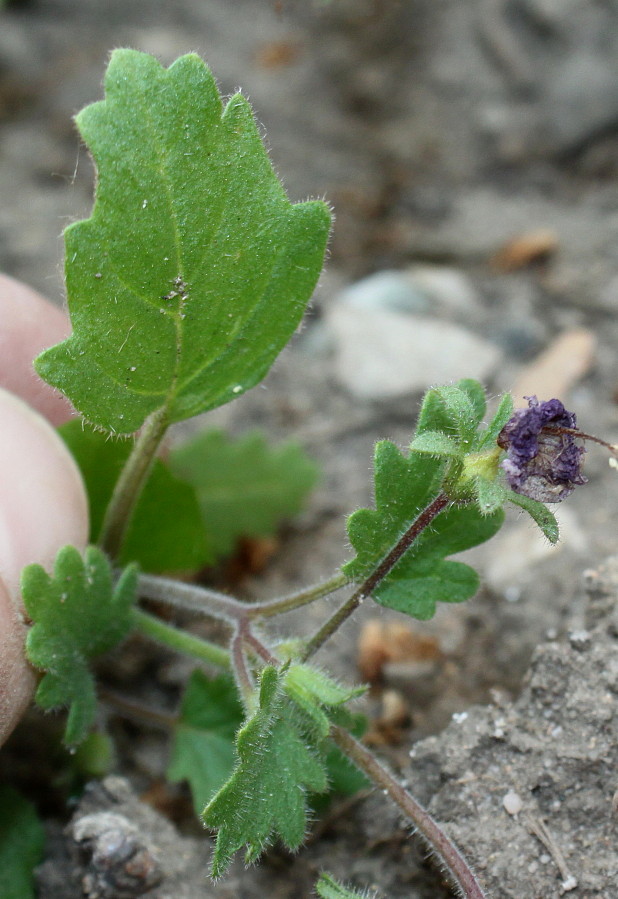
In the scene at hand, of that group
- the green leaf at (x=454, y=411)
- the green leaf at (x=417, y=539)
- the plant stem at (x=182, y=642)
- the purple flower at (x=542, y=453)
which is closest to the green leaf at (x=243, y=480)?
the plant stem at (x=182, y=642)

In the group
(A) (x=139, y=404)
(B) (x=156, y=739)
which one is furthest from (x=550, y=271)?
(B) (x=156, y=739)

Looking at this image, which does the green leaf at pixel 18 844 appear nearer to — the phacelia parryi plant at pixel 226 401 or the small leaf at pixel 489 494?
the phacelia parryi plant at pixel 226 401

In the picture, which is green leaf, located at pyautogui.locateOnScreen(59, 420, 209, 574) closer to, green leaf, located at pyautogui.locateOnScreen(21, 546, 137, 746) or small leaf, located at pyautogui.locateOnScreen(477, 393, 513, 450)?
green leaf, located at pyautogui.locateOnScreen(21, 546, 137, 746)

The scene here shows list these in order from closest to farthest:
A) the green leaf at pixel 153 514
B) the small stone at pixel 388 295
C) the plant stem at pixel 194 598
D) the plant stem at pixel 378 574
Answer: the plant stem at pixel 378 574 → the plant stem at pixel 194 598 → the green leaf at pixel 153 514 → the small stone at pixel 388 295

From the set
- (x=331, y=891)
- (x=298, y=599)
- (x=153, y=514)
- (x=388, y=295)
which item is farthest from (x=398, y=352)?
(x=331, y=891)

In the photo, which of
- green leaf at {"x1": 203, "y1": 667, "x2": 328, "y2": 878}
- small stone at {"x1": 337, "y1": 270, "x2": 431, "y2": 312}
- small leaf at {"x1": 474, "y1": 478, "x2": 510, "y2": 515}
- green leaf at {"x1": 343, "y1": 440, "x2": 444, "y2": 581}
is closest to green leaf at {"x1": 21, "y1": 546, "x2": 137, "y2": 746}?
green leaf at {"x1": 203, "y1": 667, "x2": 328, "y2": 878}

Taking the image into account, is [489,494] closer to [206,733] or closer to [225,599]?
[225,599]

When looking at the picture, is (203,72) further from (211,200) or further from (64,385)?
(64,385)
